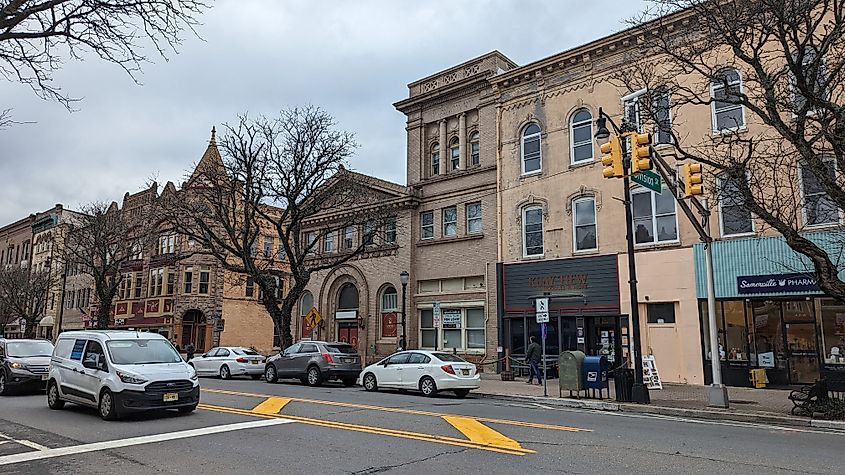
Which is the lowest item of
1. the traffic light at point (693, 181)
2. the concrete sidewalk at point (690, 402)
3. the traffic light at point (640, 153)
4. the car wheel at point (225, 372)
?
the concrete sidewalk at point (690, 402)

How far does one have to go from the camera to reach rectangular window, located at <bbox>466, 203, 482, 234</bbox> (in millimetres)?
27422

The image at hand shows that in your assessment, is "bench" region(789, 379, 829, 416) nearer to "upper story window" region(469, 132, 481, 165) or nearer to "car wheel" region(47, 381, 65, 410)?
"car wheel" region(47, 381, 65, 410)

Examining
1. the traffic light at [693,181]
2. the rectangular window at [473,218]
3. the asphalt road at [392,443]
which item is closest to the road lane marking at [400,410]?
the asphalt road at [392,443]

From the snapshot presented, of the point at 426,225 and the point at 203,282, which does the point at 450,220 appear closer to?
the point at 426,225

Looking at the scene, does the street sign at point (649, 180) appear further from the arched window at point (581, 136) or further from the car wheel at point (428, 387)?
the arched window at point (581, 136)

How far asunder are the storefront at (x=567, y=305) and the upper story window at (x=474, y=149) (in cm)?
555

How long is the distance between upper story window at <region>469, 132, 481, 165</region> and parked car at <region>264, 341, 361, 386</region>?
11.1 m

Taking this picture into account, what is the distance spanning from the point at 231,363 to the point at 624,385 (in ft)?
52.3

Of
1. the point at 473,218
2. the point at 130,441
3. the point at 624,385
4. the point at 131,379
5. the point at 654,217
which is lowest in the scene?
the point at 130,441

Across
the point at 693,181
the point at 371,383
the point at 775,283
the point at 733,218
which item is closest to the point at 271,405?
the point at 371,383

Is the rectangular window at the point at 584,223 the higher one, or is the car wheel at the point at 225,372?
the rectangular window at the point at 584,223

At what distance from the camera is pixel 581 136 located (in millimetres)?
24281

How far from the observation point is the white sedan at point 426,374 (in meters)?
17.5

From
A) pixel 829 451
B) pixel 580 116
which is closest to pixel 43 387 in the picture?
pixel 829 451
